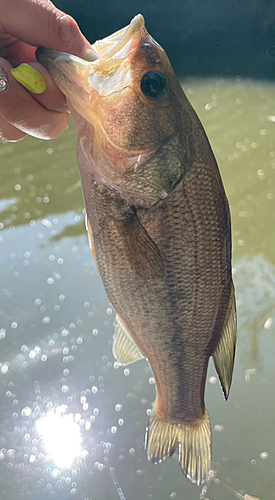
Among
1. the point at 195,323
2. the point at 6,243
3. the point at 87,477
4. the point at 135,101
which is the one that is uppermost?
the point at 135,101

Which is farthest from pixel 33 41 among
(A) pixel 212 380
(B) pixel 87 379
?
(A) pixel 212 380

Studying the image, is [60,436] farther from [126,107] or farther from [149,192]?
[126,107]

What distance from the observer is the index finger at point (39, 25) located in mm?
1087

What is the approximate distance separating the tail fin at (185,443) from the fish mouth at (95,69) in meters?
1.13

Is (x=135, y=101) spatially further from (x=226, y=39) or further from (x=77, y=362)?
(x=226, y=39)

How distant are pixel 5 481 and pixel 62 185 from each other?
265 centimetres

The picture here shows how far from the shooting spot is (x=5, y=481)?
181 cm

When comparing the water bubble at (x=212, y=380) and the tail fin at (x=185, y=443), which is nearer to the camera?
the tail fin at (x=185, y=443)

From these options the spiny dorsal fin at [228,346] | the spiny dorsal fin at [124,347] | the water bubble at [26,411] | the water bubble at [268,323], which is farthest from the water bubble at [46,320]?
the spiny dorsal fin at [228,346]

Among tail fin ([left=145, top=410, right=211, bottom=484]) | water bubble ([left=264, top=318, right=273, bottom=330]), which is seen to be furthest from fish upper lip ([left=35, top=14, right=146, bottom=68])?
water bubble ([left=264, top=318, right=273, bottom=330])

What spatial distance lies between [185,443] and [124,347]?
0.41 m

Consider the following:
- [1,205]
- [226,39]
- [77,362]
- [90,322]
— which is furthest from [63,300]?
[226,39]

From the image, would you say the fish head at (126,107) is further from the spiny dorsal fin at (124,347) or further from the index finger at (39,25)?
the spiny dorsal fin at (124,347)

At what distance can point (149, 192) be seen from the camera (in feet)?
3.59
